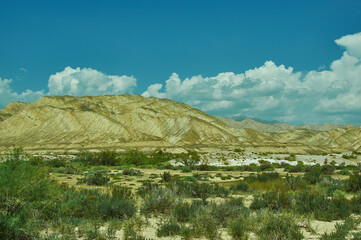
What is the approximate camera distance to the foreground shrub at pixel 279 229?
8.20m

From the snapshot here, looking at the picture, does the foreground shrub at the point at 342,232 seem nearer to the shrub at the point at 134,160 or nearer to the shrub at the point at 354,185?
the shrub at the point at 354,185

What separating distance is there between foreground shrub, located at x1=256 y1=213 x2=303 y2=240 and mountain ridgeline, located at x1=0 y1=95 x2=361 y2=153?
271ft

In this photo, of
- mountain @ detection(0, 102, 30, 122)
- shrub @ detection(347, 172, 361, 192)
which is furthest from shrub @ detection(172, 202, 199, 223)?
mountain @ detection(0, 102, 30, 122)

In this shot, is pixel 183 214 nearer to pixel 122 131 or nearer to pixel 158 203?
pixel 158 203

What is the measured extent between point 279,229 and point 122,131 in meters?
107

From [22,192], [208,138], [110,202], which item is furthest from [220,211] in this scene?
[208,138]

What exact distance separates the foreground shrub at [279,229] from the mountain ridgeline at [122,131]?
8257 cm

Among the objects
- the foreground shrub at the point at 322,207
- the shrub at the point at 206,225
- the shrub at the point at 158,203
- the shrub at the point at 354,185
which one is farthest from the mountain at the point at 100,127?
the shrub at the point at 206,225

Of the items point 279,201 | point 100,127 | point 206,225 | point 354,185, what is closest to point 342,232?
point 206,225

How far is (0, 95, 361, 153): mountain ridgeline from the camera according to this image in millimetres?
102438

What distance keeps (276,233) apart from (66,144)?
98.5m

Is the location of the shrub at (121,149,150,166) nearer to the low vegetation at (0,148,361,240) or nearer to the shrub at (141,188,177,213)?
the low vegetation at (0,148,361,240)

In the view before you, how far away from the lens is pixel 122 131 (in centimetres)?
11256

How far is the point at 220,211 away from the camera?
10078mm
